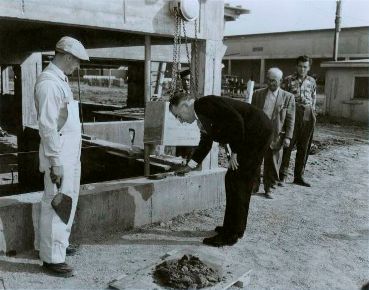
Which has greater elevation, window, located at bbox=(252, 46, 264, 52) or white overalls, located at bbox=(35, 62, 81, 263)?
window, located at bbox=(252, 46, 264, 52)

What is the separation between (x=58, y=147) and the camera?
3.63m

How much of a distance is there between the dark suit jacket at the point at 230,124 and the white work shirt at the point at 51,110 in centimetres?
135

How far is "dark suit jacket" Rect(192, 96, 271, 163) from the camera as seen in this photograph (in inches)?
171

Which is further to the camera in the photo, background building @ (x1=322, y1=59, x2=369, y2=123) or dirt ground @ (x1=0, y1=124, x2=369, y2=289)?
background building @ (x1=322, y1=59, x2=369, y2=123)

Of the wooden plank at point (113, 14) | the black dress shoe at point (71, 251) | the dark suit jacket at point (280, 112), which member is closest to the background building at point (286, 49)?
the dark suit jacket at point (280, 112)

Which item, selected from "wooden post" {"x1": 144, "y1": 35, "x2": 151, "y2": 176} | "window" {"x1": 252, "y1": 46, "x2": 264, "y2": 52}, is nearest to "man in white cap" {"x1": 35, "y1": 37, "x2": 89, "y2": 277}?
"wooden post" {"x1": 144, "y1": 35, "x2": 151, "y2": 176}

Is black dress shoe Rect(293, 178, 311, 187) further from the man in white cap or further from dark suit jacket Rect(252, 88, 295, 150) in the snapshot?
the man in white cap

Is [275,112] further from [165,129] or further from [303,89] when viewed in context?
[165,129]

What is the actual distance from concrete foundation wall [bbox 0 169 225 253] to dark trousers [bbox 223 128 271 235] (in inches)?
41.2

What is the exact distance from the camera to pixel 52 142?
3.59 meters

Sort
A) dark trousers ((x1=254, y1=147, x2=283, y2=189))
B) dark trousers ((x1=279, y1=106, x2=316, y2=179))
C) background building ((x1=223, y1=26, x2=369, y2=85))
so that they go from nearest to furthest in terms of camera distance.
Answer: dark trousers ((x1=254, y1=147, x2=283, y2=189))
dark trousers ((x1=279, y1=106, x2=316, y2=179))
background building ((x1=223, y1=26, x2=369, y2=85))

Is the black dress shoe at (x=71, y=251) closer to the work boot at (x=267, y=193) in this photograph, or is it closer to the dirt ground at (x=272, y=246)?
the dirt ground at (x=272, y=246)

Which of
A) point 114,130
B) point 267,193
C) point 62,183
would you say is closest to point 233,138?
point 62,183

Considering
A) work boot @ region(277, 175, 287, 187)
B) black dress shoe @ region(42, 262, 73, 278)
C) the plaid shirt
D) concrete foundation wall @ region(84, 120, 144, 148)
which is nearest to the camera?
black dress shoe @ region(42, 262, 73, 278)
